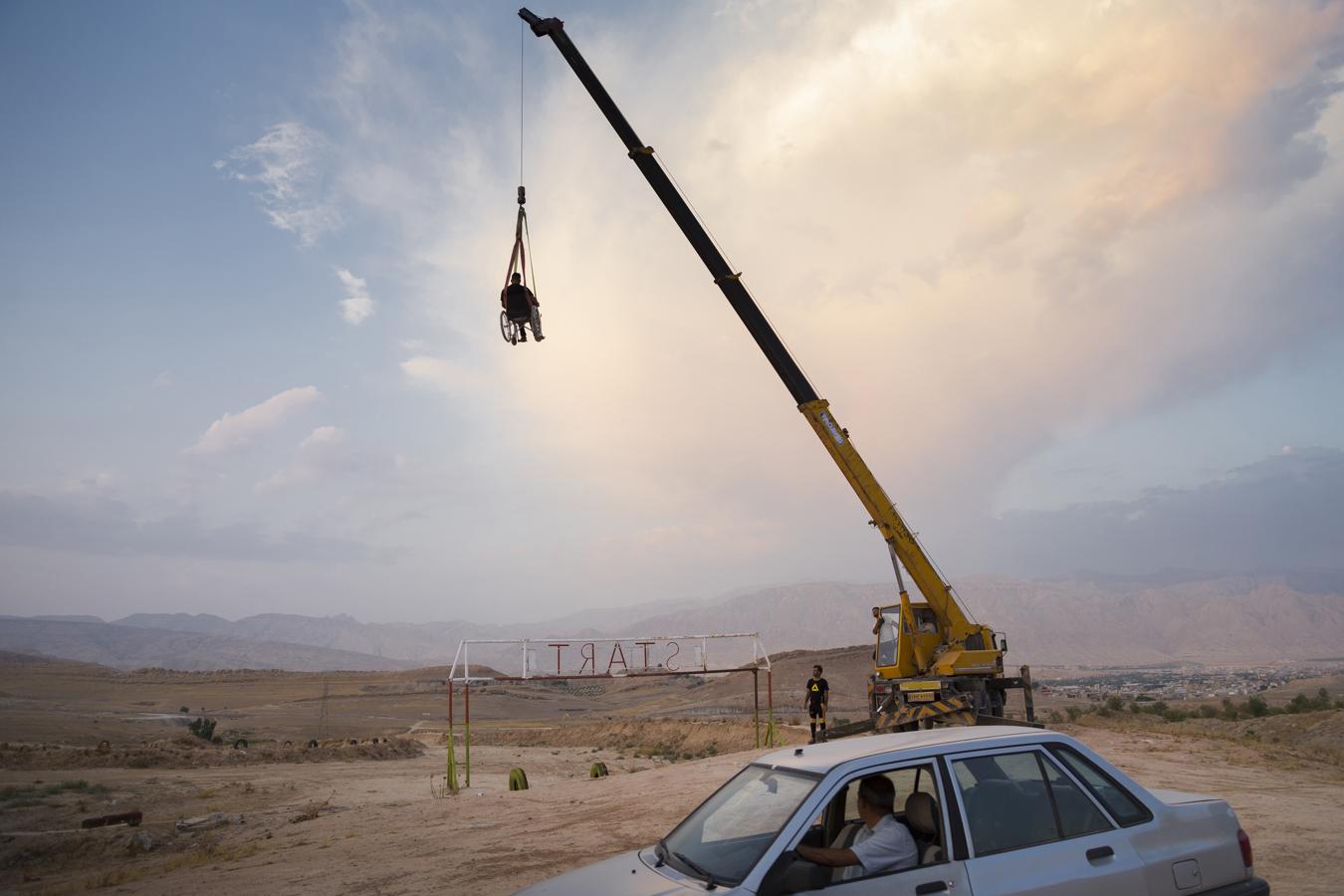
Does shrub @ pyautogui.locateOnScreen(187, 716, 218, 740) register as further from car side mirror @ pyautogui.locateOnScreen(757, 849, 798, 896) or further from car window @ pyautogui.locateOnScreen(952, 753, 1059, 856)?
car window @ pyautogui.locateOnScreen(952, 753, 1059, 856)

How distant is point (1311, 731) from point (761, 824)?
25.6m

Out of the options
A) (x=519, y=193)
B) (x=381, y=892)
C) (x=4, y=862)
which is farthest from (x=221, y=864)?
(x=519, y=193)

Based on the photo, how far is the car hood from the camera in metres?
4.05

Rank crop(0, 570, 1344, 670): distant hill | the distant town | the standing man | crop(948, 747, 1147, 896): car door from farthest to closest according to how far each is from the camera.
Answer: crop(0, 570, 1344, 670): distant hill
the distant town
the standing man
crop(948, 747, 1147, 896): car door

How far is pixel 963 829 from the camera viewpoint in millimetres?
4250

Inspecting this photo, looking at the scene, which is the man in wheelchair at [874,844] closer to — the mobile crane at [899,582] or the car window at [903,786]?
the car window at [903,786]

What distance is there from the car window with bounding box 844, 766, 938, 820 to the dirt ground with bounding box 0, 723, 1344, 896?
5419mm

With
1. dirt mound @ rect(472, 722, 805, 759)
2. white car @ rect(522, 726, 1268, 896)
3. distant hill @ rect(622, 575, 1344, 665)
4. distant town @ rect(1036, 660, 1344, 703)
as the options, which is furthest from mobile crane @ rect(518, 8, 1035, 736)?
distant hill @ rect(622, 575, 1344, 665)

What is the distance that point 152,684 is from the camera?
74.6 m

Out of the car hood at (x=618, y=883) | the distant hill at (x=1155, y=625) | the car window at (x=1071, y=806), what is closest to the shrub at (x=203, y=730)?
the car hood at (x=618, y=883)

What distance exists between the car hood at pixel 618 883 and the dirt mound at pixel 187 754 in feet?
93.8

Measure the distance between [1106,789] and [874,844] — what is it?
5.08 feet

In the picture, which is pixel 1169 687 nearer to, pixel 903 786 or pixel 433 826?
pixel 433 826

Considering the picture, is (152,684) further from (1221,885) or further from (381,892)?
(1221,885)
